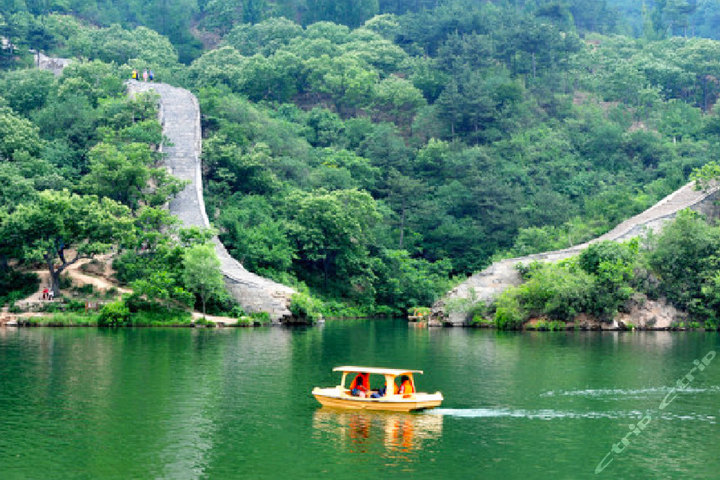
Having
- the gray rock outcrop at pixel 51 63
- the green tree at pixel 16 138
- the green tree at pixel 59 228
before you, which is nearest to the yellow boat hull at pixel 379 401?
the green tree at pixel 59 228

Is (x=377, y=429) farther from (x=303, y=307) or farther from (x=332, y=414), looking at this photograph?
(x=303, y=307)

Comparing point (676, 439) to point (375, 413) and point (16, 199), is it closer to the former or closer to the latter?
point (375, 413)

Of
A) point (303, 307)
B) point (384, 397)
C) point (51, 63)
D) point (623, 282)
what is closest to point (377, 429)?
point (384, 397)

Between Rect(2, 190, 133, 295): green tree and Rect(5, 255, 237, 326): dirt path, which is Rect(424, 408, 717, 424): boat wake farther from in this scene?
Rect(2, 190, 133, 295): green tree

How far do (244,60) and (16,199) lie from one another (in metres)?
37.0

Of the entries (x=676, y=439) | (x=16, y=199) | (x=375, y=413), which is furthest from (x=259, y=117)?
(x=676, y=439)

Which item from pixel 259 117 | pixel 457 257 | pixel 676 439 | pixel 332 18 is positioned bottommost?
pixel 676 439

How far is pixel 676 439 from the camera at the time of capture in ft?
73.5

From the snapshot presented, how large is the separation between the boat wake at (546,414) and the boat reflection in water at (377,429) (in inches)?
26.2

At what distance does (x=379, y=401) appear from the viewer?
2567 centimetres

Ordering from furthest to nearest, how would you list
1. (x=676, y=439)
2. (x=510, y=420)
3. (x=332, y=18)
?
(x=332, y=18), (x=510, y=420), (x=676, y=439)

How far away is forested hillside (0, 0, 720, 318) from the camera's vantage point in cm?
6175

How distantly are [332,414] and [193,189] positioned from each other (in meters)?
37.0

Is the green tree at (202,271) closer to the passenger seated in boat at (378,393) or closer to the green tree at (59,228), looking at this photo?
the green tree at (59,228)
